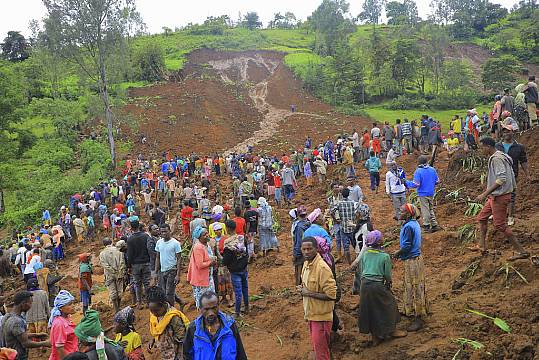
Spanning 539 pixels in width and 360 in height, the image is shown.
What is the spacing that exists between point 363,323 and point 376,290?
1.52ft

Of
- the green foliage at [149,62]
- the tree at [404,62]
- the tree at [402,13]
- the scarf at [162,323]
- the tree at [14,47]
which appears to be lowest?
the scarf at [162,323]

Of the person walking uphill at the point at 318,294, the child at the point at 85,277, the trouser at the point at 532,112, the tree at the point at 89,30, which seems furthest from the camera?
the tree at the point at 89,30

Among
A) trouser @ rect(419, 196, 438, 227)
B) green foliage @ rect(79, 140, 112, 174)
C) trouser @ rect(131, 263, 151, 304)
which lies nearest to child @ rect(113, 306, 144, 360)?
trouser @ rect(131, 263, 151, 304)

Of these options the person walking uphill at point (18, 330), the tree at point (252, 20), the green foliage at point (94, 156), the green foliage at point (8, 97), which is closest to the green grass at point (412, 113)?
the green foliage at point (94, 156)

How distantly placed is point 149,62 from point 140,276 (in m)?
39.6

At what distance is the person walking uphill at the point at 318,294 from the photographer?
4414 mm

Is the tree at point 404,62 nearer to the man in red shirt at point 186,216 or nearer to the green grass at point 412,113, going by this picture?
the green grass at point 412,113

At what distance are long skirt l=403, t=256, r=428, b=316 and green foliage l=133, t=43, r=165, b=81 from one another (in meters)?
42.6

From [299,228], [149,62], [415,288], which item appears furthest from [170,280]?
[149,62]

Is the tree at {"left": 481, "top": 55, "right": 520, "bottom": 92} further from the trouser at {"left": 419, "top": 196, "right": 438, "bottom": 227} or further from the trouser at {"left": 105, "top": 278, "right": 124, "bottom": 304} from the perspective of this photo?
the trouser at {"left": 105, "top": 278, "right": 124, "bottom": 304}

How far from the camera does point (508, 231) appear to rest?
19.2 feet

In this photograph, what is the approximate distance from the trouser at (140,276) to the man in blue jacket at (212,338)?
461cm

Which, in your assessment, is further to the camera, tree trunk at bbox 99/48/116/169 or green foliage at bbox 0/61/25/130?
tree trunk at bbox 99/48/116/169

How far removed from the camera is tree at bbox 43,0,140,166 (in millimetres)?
24078
